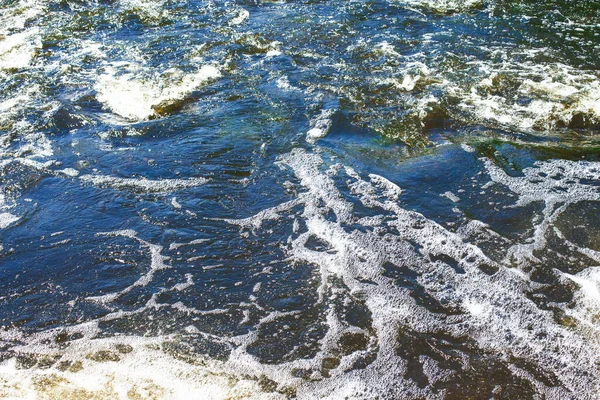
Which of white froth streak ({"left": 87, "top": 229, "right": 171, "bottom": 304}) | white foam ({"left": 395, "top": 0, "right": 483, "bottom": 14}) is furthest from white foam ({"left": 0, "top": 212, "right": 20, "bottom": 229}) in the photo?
white foam ({"left": 395, "top": 0, "right": 483, "bottom": 14})

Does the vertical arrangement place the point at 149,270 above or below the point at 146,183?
below

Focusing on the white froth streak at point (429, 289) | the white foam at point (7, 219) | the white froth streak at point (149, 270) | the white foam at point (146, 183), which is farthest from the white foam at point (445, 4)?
the white foam at point (7, 219)

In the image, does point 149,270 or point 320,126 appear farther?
point 320,126

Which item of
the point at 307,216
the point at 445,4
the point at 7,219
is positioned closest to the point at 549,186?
the point at 307,216

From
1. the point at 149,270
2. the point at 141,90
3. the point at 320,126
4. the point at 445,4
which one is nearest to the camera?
the point at 149,270

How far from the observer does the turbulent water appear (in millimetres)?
3564

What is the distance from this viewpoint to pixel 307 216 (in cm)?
505

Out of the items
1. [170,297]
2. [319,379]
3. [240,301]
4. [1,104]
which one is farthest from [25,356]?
[1,104]

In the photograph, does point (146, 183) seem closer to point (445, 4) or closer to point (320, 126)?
point (320, 126)

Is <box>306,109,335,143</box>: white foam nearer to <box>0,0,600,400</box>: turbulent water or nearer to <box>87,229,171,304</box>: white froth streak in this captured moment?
<box>0,0,600,400</box>: turbulent water

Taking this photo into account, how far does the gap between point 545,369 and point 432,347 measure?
0.74 meters

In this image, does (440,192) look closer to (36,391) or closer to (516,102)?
(516,102)

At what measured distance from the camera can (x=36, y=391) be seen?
3434 millimetres

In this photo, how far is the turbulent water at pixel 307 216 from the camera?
3564mm
